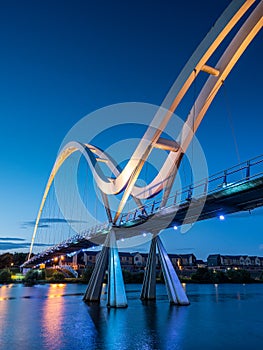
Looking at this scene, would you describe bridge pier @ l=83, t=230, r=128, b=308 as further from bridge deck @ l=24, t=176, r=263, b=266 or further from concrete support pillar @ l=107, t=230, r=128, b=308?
bridge deck @ l=24, t=176, r=263, b=266

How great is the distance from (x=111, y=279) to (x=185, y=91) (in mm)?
14834

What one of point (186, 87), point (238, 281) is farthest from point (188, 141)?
point (238, 281)

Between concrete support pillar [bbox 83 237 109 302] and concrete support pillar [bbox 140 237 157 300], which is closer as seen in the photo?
concrete support pillar [bbox 83 237 109 302]

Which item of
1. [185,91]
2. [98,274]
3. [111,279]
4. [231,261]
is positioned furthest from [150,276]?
[231,261]

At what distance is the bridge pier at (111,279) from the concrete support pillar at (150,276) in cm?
372

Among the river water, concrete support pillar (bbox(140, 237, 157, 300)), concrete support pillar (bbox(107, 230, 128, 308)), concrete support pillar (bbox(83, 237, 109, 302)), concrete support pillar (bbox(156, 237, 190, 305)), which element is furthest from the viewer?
concrete support pillar (bbox(140, 237, 157, 300))

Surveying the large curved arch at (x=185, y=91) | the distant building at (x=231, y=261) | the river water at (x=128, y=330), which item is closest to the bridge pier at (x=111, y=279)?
the river water at (x=128, y=330)

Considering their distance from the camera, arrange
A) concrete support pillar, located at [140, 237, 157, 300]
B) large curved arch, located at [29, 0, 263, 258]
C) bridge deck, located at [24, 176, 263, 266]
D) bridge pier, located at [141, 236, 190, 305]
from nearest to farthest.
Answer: bridge deck, located at [24, 176, 263, 266]
large curved arch, located at [29, 0, 263, 258]
bridge pier, located at [141, 236, 190, 305]
concrete support pillar, located at [140, 237, 157, 300]

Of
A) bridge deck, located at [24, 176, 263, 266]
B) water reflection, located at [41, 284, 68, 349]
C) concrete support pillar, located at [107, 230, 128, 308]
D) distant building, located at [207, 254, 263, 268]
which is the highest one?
distant building, located at [207, 254, 263, 268]

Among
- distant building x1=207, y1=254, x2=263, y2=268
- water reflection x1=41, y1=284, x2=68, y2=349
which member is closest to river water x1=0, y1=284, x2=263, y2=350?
water reflection x1=41, y1=284, x2=68, y2=349

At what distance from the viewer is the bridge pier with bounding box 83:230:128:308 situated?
24.8 m

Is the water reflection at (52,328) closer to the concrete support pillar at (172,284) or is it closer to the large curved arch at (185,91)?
the concrete support pillar at (172,284)

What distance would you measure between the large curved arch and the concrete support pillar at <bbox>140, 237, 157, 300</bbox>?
455 cm

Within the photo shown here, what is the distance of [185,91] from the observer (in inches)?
859
